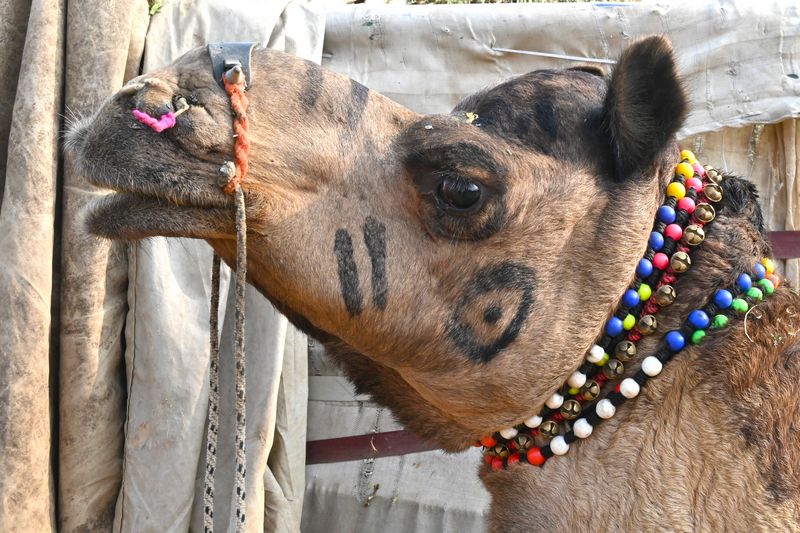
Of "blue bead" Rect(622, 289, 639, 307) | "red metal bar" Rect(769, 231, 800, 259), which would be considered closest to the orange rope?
"blue bead" Rect(622, 289, 639, 307)

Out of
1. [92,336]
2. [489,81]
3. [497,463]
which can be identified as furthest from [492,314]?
[489,81]

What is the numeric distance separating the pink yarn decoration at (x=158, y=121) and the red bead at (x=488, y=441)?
1147 millimetres

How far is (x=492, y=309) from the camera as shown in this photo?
7.04 feet

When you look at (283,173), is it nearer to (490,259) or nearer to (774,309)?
(490,259)

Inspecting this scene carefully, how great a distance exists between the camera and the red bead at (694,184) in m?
2.32

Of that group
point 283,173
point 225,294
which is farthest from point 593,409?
point 225,294

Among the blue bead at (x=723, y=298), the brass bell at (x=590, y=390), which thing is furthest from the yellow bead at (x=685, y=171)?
the brass bell at (x=590, y=390)

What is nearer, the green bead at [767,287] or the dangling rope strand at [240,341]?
the dangling rope strand at [240,341]

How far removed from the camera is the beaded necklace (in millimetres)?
2188

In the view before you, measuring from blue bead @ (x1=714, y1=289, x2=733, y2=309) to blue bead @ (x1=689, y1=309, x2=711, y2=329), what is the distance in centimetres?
4

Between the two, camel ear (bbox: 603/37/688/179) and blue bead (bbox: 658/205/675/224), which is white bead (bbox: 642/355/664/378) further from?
camel ear (bbox: 603/37/688/179)

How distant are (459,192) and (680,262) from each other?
601mm

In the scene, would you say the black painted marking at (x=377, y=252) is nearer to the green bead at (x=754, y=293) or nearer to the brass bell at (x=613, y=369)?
the brass bell at (x=613, y=369)

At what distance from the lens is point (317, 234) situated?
205 cm
